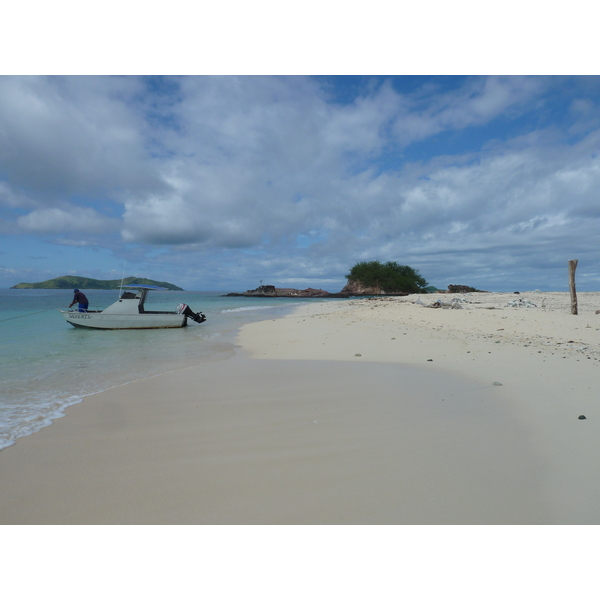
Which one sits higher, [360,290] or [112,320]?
[360,290]

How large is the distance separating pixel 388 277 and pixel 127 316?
8916cm

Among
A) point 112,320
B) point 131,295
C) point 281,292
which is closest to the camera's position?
point 112,320

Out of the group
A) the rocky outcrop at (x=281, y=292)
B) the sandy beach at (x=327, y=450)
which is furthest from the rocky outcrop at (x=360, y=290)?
the sandy beach at (x=327, y=450)

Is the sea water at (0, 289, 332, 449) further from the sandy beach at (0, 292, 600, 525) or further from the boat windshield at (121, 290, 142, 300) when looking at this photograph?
the boat windshield at (121, 290, 142, 300)

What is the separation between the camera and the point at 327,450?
362 centimetres

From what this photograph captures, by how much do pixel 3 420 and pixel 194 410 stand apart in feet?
9.01

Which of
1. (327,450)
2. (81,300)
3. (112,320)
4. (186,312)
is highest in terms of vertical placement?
(81,300)

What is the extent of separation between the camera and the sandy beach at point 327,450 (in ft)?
8.64

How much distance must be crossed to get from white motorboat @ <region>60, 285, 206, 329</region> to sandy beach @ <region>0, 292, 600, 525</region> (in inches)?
464

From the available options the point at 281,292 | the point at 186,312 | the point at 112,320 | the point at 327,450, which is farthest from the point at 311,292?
the point at 327,450

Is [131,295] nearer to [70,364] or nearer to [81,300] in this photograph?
[81,300]

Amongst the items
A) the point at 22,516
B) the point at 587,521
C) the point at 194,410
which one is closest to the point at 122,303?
the point at 194,410

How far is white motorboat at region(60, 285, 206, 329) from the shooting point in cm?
1761

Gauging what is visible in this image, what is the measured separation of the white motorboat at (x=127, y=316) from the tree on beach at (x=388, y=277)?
86.3 meters
